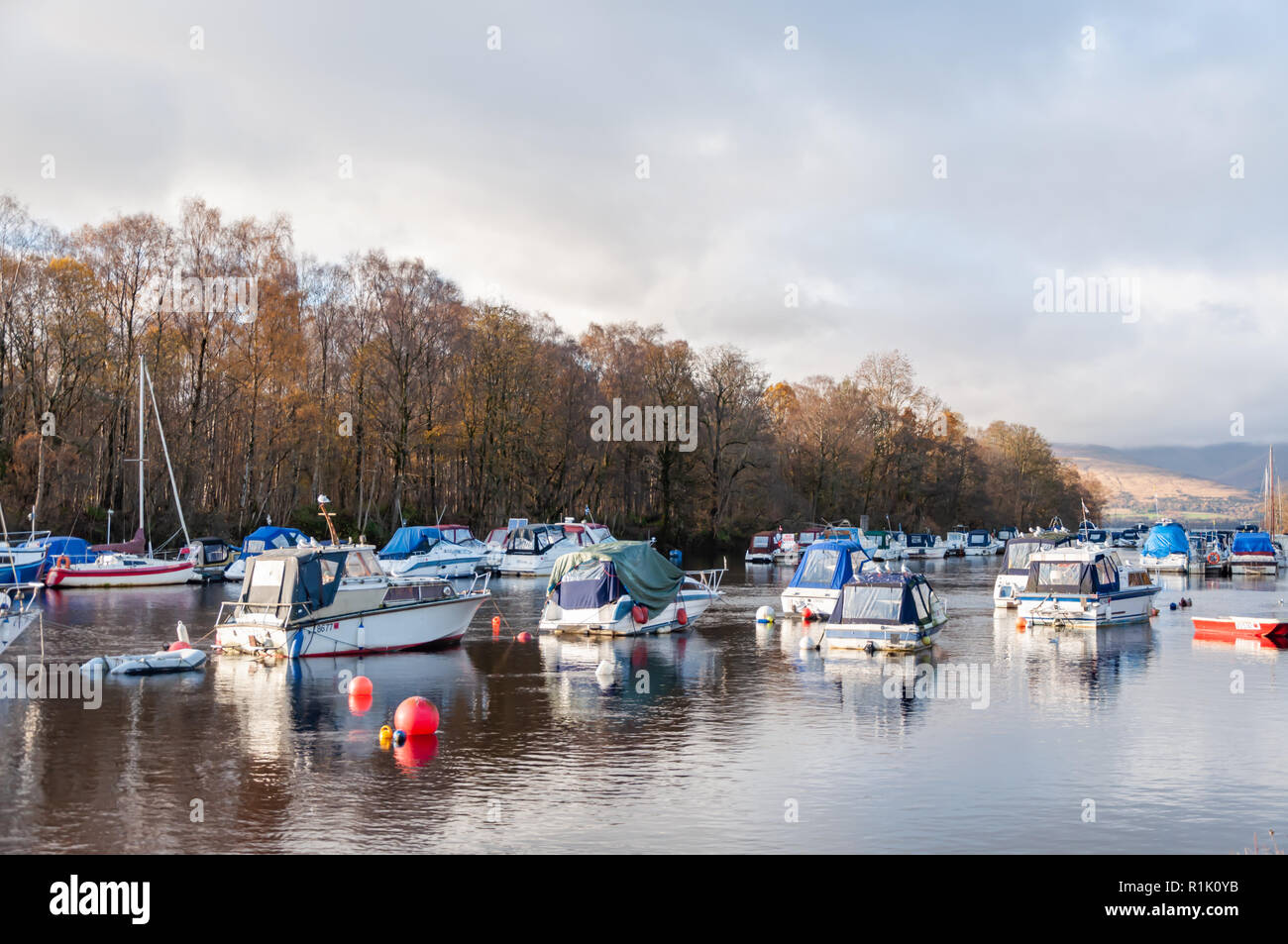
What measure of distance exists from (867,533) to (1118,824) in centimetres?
9336

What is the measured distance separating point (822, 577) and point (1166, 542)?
170 feet

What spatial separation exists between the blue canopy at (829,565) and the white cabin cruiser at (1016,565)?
929 centimetres

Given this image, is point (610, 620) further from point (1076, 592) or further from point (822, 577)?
point (1076, 592)

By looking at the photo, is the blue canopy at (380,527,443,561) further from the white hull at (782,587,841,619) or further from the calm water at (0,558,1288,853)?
the calm water at (0,558,1288,853)

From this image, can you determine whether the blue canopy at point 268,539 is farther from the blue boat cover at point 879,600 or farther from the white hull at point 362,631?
the blue boat cover at point 879,600

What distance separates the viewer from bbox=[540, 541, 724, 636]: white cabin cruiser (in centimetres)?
3759

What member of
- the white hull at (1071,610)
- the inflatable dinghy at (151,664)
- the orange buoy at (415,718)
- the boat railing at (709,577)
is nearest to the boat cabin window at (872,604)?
the boat railing at (709,577)

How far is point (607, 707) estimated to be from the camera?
24.8m

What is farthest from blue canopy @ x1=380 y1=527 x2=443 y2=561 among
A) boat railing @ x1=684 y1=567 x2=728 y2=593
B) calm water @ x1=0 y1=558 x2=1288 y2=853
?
calm water @ x1=0 y1=558 x2=1288 y2=853

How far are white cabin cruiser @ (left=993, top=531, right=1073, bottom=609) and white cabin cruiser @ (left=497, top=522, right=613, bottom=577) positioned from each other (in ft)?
93.2

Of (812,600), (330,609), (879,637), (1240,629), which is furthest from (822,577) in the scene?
(330,609)

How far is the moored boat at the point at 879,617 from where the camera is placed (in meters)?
33.2
